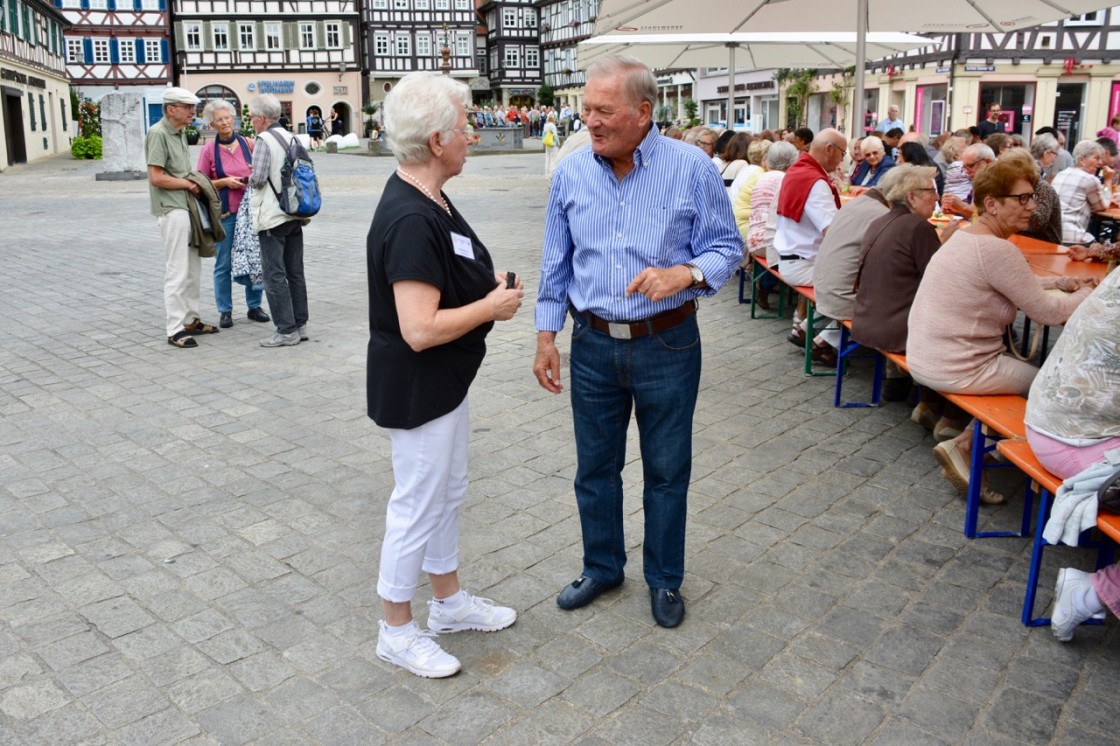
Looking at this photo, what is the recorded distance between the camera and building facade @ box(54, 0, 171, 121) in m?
57.6

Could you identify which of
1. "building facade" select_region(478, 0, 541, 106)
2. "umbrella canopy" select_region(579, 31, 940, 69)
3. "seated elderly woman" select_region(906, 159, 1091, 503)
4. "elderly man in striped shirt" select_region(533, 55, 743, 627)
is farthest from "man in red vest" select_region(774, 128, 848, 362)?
"building facade" select_region(478, 0, 541, 106)

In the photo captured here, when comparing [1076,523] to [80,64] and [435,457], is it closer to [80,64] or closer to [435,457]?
[435,457]

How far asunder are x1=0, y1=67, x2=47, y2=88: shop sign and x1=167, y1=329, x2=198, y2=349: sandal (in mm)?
31059

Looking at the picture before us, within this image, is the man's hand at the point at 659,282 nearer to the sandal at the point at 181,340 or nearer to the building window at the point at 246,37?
the sandal at the point at 181,340

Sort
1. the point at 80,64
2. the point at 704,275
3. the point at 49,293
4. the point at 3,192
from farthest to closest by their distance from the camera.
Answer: the point at 80,64
the point at 3,192
the point at 49,293
the point at 704,275

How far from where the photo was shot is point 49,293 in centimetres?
1021

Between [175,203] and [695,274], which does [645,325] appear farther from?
[175,203]

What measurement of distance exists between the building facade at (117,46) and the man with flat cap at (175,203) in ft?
178

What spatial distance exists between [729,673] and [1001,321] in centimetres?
222

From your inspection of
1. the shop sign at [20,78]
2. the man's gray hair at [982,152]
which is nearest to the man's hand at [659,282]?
the man's gray hair at [982,152]

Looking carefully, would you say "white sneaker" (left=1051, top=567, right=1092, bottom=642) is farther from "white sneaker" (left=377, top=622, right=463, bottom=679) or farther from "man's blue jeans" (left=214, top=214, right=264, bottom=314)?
"man's blue jeans" (left=214, top=214, right=264, bottom=314)

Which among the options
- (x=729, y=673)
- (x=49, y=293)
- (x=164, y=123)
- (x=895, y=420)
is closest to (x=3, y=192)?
(x=49, y=293)

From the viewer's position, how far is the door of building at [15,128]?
116 ft

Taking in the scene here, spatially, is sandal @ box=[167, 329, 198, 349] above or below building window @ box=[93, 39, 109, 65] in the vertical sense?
below
